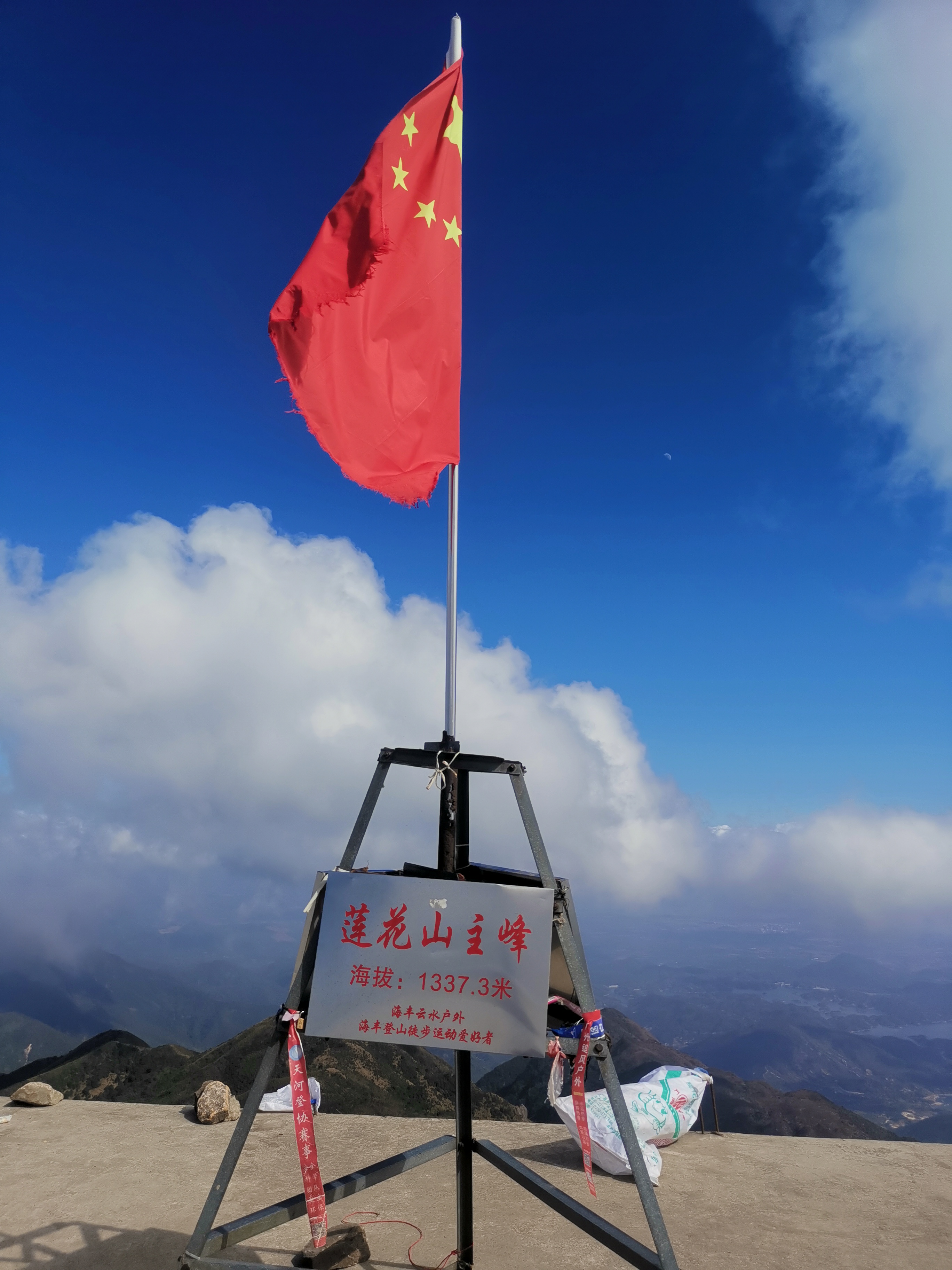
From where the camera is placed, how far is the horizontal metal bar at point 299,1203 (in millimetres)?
3123

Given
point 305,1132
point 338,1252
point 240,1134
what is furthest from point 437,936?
point 338,1252

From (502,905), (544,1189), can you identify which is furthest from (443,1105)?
(502,905)

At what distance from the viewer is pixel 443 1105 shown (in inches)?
480

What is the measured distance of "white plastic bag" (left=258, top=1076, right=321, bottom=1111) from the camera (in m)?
6.50

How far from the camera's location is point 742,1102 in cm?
1777

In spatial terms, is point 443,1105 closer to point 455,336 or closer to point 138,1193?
point 138,1193

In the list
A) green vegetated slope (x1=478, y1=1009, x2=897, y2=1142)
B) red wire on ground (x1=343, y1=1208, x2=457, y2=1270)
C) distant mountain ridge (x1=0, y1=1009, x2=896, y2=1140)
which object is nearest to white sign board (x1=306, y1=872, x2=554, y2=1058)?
red wire on ground (x1=343, y1=1208, x2=457, y2=1270)

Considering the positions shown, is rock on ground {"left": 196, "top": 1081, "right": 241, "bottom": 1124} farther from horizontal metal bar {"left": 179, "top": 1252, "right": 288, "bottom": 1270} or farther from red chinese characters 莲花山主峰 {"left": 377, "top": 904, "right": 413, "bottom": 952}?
red chinese characters 莲花山主峰 {"left": 377, "top": 904, "right": 413, "bottom": 952}

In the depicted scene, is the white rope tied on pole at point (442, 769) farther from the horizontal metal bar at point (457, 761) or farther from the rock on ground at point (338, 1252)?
the rock on ground at point (338, 1252)

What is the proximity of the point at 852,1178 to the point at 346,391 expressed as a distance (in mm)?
6518

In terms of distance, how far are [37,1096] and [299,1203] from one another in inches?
210

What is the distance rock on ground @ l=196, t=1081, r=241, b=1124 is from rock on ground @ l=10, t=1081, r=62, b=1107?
138cm

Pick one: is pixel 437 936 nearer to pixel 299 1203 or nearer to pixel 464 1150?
pixel 299 1203

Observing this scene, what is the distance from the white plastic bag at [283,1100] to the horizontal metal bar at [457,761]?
4.26 metres
